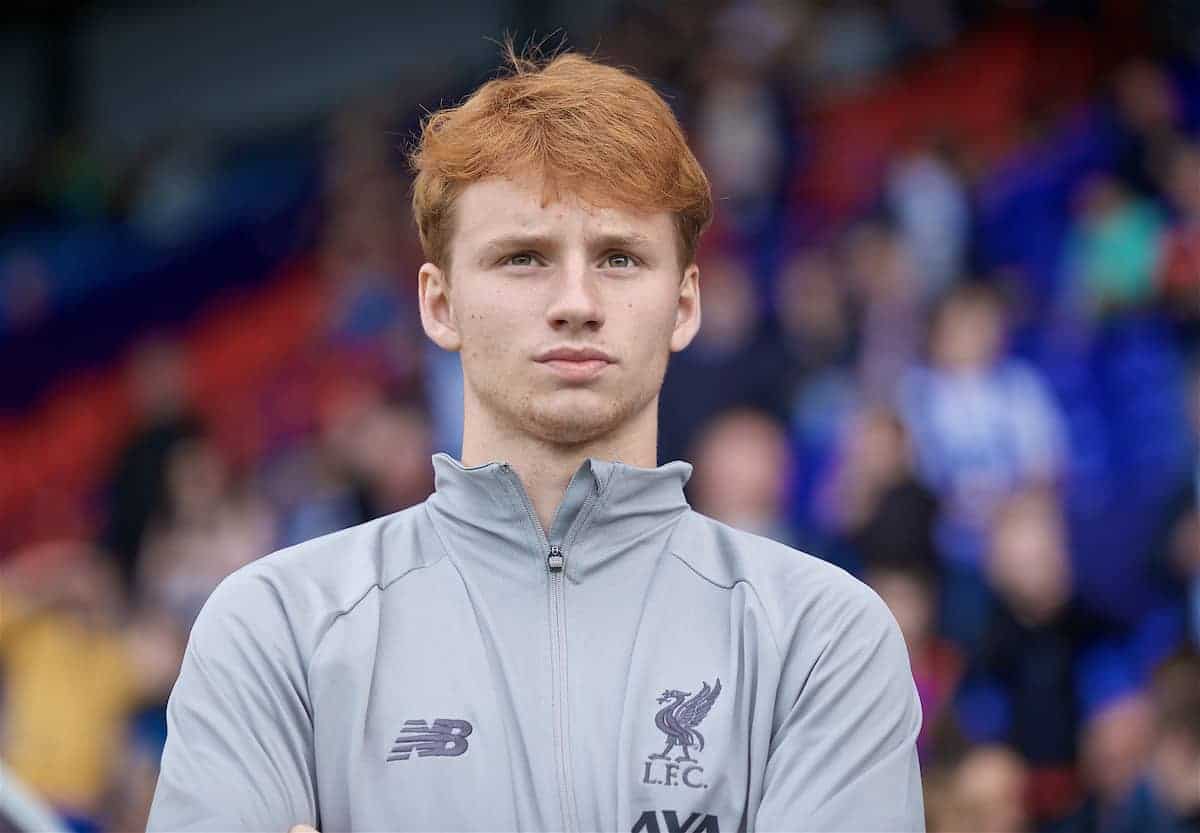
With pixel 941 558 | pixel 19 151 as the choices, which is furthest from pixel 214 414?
pixel 941 558

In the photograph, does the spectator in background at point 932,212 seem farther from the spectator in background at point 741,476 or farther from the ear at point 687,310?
the ear at point 687,310

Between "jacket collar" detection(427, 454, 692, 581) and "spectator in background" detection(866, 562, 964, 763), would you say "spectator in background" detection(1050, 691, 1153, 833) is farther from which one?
"jacket collar" detection(427, 454, 692, 581)

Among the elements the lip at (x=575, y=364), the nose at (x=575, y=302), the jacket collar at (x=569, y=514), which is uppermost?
the nose at (x=575, y=302)

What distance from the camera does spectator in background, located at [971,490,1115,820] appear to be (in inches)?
241

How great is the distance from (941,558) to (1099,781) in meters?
0.99

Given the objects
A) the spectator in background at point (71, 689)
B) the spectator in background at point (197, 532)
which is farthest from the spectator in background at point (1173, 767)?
the spectator in background at point (197, 532)

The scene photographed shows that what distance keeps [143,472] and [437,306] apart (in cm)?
684

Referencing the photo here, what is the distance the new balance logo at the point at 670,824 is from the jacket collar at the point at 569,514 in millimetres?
351

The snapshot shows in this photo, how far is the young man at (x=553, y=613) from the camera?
2441mm

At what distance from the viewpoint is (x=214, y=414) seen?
1051cm

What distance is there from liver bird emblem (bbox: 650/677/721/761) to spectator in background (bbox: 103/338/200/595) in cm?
695

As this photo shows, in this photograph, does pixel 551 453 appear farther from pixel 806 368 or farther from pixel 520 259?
pixel 806 368

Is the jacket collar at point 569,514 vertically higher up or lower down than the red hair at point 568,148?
lower down

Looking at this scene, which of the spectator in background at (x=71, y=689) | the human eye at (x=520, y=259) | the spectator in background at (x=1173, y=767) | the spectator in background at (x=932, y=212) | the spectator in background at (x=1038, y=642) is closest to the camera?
the human eye at (x=520, y=259)
